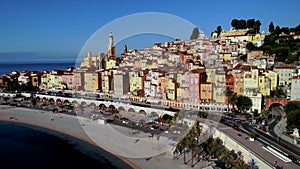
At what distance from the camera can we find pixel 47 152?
450 inches

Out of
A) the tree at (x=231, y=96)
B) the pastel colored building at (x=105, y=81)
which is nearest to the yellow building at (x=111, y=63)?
the pastel colored building at (x=105, y=81)

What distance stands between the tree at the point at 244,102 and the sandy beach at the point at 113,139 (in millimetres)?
5051

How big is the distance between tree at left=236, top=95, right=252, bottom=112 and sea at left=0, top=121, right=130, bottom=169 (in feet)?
23.8

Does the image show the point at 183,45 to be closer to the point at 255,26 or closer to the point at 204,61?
the point at 204,61

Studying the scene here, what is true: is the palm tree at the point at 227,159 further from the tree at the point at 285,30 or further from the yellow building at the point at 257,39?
the tree at the point at 285,30

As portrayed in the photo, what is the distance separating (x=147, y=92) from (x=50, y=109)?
6784 mm

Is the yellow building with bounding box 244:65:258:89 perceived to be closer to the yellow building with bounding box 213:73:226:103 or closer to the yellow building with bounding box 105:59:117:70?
the yellow building with bounding box 213:73:226:103

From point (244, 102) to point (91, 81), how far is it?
12185 millimetres

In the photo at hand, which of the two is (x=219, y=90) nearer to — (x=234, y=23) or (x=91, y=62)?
(x=91, y=62)

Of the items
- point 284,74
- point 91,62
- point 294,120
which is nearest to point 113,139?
point 294,120

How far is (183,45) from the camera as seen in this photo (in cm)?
2350

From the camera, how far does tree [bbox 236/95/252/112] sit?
13.8 meters

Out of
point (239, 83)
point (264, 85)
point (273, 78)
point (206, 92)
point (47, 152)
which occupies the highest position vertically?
point (273, 78)

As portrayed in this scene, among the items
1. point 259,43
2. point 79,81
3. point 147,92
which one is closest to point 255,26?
point 259,43
